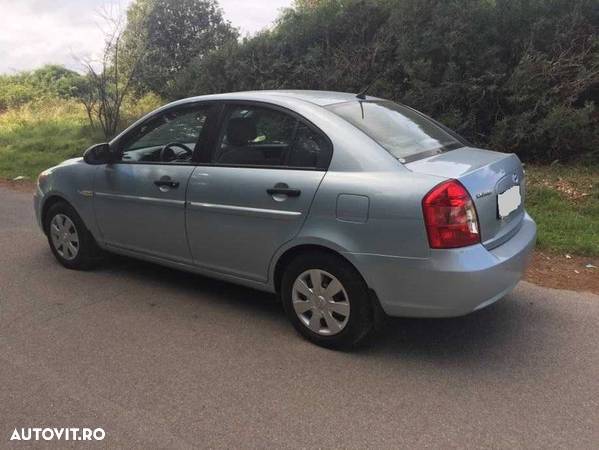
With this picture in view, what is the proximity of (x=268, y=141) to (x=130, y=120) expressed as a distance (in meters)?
11.1

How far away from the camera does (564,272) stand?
Answer: 16.0 ft

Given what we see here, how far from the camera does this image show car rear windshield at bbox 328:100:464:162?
11.7 ft

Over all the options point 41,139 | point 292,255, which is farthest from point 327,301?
point 41,139

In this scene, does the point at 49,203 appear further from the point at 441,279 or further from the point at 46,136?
the point at 46,136

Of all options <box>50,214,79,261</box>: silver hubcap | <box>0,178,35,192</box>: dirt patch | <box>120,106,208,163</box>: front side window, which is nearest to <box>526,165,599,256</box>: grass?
<box>120,106,208,163</box>: front side window

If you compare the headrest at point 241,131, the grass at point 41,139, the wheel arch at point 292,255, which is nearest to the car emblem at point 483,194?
the wheel arch at point 292,255

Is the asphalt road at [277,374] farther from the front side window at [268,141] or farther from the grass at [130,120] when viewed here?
the grass at [130,120]

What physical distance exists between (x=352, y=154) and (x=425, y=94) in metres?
5.44

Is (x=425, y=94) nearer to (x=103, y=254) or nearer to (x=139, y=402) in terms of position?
(x=103, y=254)

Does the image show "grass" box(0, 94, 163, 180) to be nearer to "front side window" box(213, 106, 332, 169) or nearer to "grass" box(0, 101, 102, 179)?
"grass" box(0, 101, 102, 179)

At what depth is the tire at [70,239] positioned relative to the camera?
16.3 feet

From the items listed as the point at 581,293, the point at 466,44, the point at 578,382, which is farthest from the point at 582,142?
the point at 578,382

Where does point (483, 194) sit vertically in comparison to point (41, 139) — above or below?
below

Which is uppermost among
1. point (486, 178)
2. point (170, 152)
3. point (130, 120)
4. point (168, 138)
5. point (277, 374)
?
point (130, 120)
